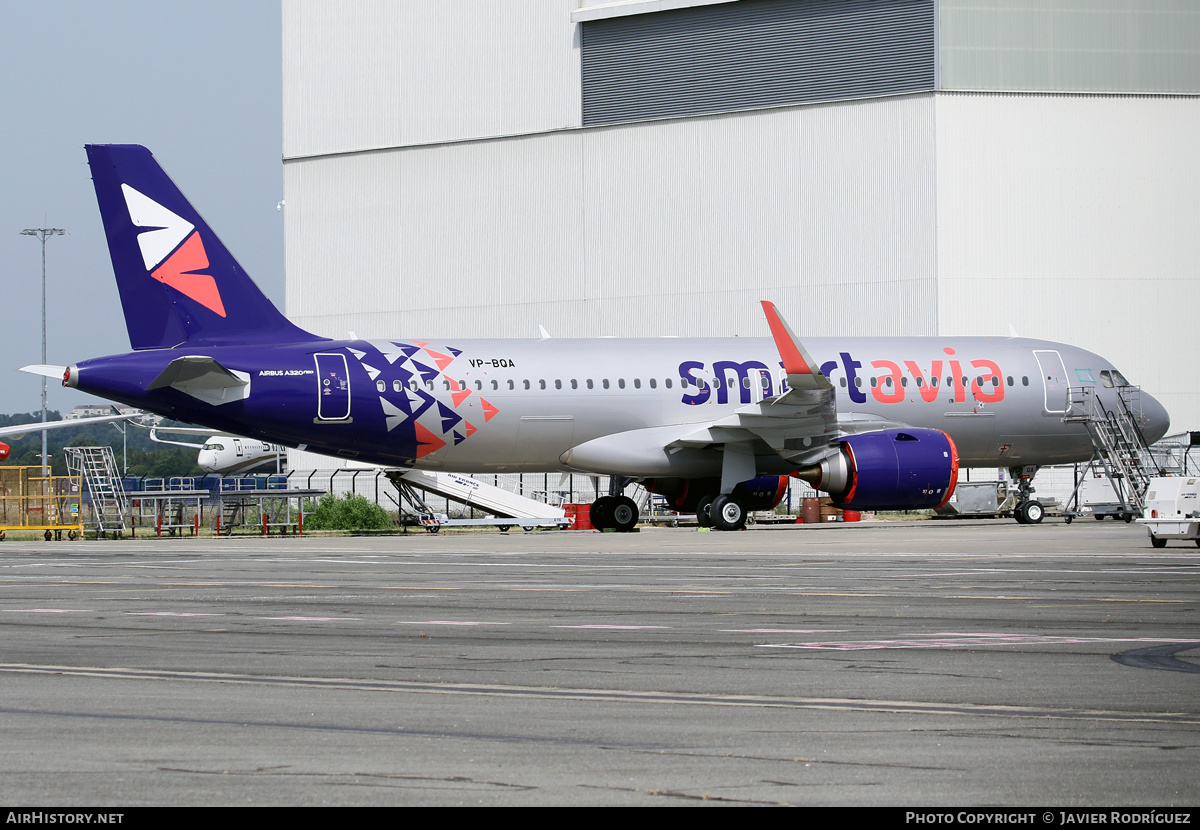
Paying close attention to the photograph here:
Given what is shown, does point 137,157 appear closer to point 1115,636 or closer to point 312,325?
point 1115,636

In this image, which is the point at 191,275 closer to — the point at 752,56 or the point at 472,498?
the point at 472,498

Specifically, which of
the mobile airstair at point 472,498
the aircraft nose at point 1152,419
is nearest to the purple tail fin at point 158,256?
the mobile airstair at point 472,498

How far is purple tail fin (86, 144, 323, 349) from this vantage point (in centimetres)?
3091

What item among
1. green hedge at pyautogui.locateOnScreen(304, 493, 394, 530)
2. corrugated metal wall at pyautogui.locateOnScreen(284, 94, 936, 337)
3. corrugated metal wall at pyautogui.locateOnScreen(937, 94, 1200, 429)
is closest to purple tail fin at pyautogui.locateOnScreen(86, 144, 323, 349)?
green hedge at pyautogui.locateOnScreen(304, 493, 394, 530)

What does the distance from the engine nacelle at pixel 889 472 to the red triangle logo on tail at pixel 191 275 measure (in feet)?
44.1

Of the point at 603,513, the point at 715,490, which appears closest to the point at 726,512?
the point at 715,490

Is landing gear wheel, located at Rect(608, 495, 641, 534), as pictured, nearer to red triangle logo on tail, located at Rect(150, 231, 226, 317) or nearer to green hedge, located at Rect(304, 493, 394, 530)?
red triangle logo on tail, located at Rect(150, 231, 226, 317)

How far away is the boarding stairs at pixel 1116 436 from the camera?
35875 mm

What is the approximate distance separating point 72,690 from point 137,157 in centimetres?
2391

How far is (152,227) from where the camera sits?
102 feet

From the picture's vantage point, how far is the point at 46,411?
9238 cm

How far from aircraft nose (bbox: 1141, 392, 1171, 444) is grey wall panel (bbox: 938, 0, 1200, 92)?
18.8m

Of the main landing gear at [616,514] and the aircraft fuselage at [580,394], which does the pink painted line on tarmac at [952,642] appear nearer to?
the aircraft fuselage at [580,394]

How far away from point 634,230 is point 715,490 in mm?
23676
